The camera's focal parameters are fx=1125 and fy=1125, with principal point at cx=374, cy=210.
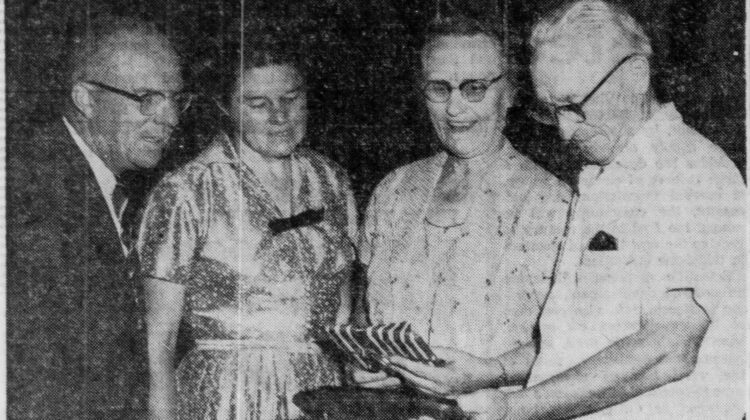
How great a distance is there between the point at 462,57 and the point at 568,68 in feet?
0.84

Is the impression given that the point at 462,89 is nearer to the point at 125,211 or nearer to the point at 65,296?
the point at 125,211

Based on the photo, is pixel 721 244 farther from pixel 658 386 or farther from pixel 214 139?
pixel 214 139

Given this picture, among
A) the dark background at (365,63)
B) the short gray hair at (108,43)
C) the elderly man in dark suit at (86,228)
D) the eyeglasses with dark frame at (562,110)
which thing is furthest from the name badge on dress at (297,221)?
the eyeglasses with dark frame at (562,110)

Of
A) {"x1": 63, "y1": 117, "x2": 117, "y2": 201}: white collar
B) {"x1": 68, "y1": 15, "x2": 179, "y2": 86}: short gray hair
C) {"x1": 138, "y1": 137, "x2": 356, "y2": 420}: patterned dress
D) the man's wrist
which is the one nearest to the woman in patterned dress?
{"x1": 138, "y1": 137, "x2": 356, "y2": 420}: patterned dress

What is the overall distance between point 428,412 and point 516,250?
1.42 ft

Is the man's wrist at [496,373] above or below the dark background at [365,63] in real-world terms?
below

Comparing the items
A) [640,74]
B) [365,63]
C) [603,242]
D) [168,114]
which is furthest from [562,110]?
[168,114]

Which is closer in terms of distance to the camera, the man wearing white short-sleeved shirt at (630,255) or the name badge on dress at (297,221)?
the man wearing white short-sleeved shirt at (630,255)

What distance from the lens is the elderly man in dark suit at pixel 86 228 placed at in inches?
108

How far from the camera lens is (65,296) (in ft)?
9.07

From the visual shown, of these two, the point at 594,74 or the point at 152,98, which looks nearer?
the point at 594,74

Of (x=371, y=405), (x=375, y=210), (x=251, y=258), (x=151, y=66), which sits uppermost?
(x=151, y=66)

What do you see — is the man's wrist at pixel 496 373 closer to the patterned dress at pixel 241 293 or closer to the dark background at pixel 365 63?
the patterned dress at pixel 241 293

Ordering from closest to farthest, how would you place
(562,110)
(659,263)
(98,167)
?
(659,263)
(562,110)
(98,167)
